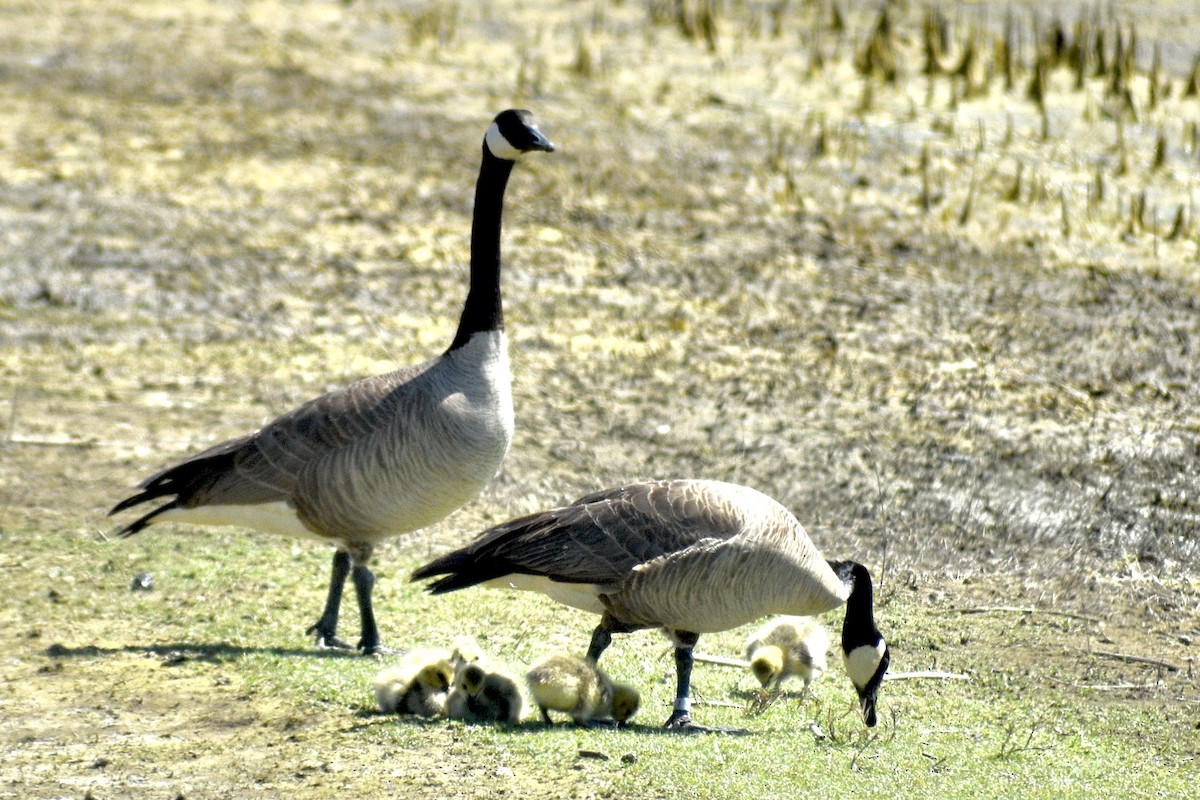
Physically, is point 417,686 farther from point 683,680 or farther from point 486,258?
point 486,258

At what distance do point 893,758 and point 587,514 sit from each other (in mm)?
1601

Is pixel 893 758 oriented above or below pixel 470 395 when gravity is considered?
below

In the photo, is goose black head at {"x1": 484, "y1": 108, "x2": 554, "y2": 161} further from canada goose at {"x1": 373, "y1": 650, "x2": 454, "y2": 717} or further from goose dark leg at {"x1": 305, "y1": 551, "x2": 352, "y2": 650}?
canada goose at {"x1": 373, "y1": 650, "x2": 454, "y2": 717}

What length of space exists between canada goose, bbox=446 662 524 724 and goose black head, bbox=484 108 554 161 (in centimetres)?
252

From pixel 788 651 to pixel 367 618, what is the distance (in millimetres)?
1925

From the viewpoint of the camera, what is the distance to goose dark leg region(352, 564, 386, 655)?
7.35 metres

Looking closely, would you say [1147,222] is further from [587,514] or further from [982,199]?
[587,514]

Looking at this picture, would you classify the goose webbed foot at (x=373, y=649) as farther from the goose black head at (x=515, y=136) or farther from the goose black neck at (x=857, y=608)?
the goose black head at (x=515, y=136)

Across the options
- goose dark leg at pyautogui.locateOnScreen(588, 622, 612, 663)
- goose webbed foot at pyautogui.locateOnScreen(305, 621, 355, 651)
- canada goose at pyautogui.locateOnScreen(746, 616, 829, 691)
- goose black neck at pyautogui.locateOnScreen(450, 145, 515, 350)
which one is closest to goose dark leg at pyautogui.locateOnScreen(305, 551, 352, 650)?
goose webbed foot at pyautogui.locateOnScreen(305, 621, 355, 651)

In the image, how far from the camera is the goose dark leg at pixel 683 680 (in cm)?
657

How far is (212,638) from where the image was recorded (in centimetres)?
757

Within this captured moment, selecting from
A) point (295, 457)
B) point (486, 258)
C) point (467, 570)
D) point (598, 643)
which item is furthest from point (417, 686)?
point (486, 258)

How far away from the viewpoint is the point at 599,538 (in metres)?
6.71

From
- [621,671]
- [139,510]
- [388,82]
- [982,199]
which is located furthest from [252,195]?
[621,671]
